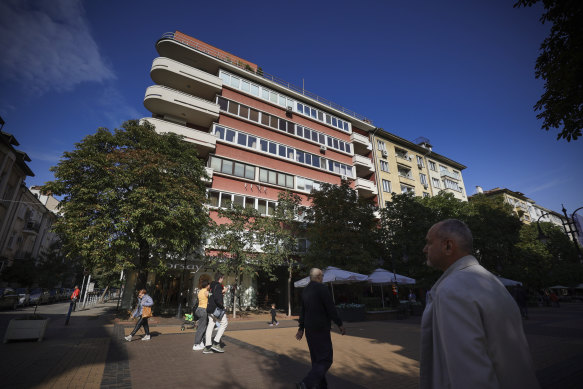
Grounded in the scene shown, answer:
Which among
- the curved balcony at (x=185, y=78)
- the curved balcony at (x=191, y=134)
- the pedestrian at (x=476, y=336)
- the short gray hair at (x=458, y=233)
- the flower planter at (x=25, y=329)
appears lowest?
the flower planter at (x=25, y=329)

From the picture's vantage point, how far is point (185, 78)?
2267cm

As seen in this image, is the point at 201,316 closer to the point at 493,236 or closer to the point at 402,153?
the point at 493,236

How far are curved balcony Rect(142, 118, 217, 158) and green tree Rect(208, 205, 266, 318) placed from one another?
20.0ft

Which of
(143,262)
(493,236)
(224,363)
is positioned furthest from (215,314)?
(493,236)

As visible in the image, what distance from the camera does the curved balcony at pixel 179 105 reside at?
814 inches

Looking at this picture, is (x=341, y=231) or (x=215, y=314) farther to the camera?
(x=341, y=231)

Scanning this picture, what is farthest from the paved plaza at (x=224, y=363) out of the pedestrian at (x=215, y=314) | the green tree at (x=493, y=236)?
the green tree at (x=493, y=236)

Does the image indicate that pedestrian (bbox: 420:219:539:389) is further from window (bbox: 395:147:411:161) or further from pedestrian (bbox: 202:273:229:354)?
window (bbox: 395:147:411:161)

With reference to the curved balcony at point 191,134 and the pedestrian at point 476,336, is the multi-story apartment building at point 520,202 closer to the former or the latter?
the curved balcony at point 191,134

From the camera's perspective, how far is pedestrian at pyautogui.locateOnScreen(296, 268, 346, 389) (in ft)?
12.8

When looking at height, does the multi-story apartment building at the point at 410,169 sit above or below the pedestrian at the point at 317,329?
above

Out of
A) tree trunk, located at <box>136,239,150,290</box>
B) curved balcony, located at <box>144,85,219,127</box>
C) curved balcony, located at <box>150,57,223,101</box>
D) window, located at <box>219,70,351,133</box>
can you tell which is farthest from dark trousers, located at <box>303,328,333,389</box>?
window, located at <box>219,70,351,133</box>

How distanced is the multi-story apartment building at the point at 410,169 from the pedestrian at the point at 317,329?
28.1 m

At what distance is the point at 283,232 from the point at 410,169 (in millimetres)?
25493
